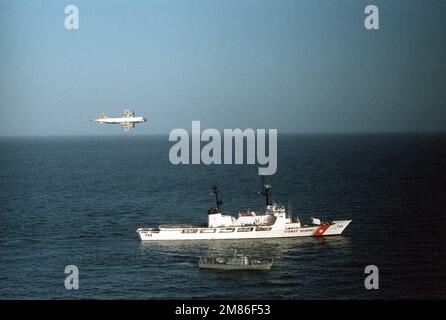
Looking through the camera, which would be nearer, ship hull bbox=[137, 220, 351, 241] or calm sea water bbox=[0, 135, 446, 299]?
calm sea water bbox=[0, 135, 446, 299]

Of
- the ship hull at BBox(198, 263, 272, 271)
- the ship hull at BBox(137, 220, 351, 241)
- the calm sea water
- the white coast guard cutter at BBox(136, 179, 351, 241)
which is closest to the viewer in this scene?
the calm sea water

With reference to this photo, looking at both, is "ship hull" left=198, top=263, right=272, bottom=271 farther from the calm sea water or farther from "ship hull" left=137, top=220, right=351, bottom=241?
"ship hull" left=137, top=220, right=351, bottom=241

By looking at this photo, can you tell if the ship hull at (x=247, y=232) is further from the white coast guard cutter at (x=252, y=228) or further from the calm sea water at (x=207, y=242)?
the calm sea water at (x=207, y=242)

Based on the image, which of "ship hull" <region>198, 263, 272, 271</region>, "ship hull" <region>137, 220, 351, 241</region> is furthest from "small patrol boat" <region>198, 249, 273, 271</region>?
"ship hull" <region>137, 220, 351, 241</region>

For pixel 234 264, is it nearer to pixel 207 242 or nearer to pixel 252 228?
pixel 207 242

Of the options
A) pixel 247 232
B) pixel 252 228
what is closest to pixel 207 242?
pixel 247 232
